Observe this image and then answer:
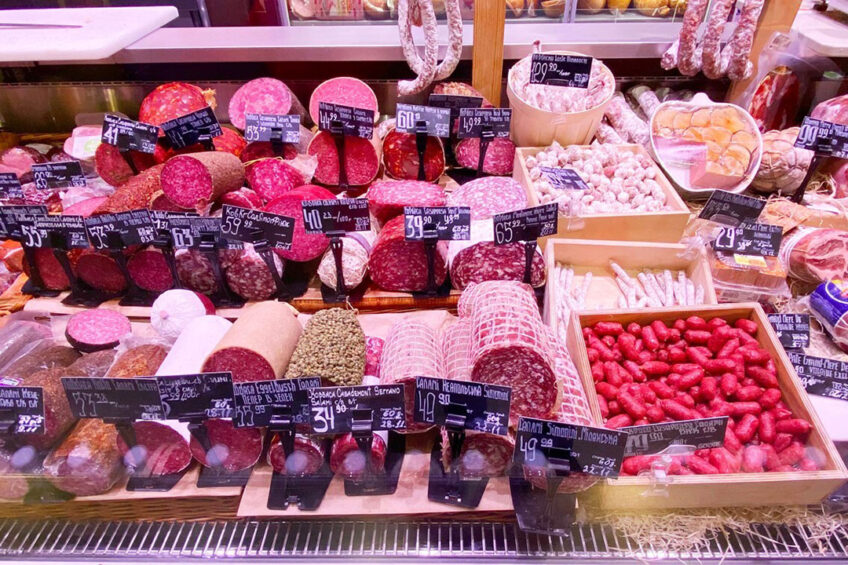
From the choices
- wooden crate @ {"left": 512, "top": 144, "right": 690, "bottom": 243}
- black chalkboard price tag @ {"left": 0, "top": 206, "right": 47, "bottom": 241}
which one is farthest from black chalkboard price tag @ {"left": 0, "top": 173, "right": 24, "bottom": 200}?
wooden crate @ {"left": 512, "top": 144, "right": 690, "bottom": 243}

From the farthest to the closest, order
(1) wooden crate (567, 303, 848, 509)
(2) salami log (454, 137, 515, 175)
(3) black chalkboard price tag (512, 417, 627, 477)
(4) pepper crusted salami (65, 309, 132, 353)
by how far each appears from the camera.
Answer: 1. (2) salami log (454, 137, 515, 175)
2. (4) pepper crusted salami (65, 309, 132, 353)
3. (1) wooden crate (567, 303, 848, 509)
4. (3) black chalkboard price tag (512, 417, 627, 477)

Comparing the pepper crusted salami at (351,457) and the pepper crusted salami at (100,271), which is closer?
the pepper crusted salami at (351,457)

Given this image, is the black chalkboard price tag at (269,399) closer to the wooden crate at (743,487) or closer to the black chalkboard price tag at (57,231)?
the wooden crate at (743,487)

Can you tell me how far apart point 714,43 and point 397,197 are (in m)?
1.83

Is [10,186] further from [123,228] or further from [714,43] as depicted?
[714,43]

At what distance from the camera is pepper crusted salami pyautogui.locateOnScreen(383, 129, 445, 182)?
278cm

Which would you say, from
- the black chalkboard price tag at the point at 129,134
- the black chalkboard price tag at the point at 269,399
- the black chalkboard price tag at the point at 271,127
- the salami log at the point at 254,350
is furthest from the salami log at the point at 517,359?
the black chalkboard price tag at the point at 129,134

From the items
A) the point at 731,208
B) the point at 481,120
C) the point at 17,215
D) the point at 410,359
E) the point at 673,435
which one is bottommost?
the point at 673,435

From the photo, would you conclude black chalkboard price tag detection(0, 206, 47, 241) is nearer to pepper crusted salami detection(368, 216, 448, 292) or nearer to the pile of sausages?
pepper crusted salami detection(368, 216, 448, 292)

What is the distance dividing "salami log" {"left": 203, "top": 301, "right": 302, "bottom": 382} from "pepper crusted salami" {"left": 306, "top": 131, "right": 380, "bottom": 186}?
1.13 metres

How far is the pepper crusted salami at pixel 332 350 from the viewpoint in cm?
173

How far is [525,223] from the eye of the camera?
79.6 inches

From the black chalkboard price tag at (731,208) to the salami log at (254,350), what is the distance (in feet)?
6.06

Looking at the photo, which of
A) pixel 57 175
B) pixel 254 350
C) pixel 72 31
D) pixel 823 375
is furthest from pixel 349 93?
pixel 823 375
